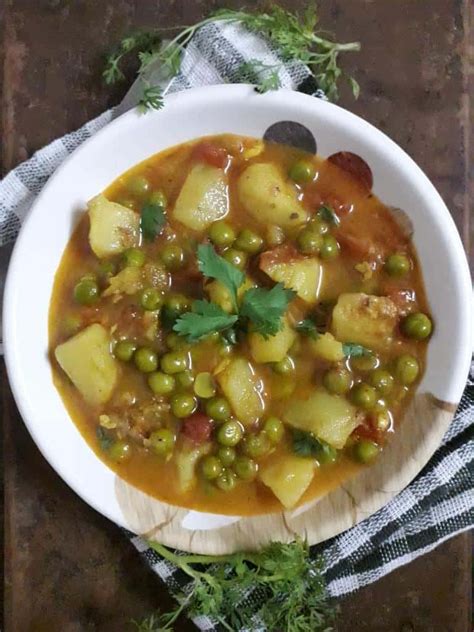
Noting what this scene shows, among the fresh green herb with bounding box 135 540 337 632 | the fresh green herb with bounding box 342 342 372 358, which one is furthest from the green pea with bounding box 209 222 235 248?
the fresh green herb with bounding box 135 540 337 632

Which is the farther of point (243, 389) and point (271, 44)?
point (271, 44)

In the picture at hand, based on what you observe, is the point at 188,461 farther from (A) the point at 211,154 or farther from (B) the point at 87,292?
(A) the point at 211,154

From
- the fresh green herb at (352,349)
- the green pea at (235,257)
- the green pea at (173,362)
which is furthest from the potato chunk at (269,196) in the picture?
the green pea at (173,362)

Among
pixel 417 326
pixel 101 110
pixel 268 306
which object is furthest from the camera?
pixel 101 110

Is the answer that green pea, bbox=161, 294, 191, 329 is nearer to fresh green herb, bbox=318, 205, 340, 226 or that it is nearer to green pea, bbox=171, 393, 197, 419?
green pea, bbox=171, 393, 197, 419

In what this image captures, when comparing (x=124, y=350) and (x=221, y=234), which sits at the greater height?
(x=221, y=234)

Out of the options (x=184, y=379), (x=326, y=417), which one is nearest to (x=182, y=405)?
(x=184, y=379)
